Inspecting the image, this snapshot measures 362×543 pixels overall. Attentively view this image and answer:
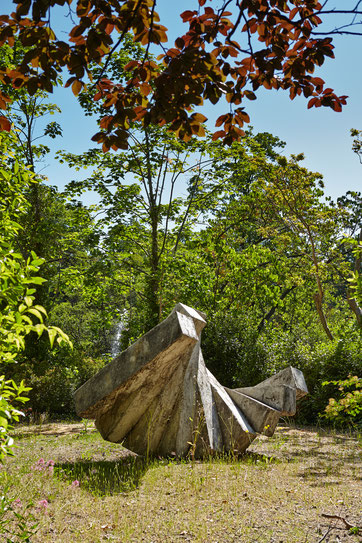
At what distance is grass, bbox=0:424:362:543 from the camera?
3.40 meters

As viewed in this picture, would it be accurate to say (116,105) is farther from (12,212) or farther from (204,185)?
(204,185)

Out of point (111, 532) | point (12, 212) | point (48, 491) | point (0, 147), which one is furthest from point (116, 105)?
point (48, 491)

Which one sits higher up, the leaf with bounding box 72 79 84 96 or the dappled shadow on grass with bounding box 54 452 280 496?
the leaf with bounding box 72 79 84 96

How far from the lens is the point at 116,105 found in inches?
112

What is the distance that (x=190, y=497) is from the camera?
4195 mm

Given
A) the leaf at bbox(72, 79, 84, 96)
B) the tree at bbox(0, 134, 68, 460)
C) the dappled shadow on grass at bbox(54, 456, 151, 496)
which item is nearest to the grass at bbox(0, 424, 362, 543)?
the dappled shadow on grass at bbox(54, 456, 151, 496)

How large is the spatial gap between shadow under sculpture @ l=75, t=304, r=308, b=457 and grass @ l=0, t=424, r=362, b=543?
30 centimetres

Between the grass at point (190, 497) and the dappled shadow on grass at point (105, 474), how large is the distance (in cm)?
1

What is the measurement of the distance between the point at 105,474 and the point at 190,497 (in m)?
1.48

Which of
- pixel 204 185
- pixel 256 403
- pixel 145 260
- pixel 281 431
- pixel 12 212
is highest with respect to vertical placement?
pixel 204 185

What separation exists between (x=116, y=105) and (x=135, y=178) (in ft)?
35.4

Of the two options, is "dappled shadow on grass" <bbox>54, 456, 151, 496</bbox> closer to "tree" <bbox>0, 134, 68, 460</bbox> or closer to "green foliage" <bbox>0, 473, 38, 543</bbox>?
"green foliage" <bbox>0, 473, 38, 543</bbox>

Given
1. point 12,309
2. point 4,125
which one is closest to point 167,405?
point 12,309

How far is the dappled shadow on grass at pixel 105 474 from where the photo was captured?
15.1 ft
